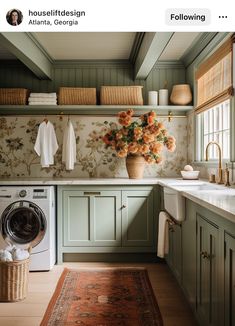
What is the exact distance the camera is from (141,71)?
4012 mm

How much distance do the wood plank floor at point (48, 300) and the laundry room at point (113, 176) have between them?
0.05 ft

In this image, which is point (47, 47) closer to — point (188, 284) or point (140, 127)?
point (140, 127)

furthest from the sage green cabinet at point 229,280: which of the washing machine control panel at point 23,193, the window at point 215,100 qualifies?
the washing machine control panel at point 23,193

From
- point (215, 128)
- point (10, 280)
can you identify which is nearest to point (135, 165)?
point (215, 128)

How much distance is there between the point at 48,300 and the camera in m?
2.75

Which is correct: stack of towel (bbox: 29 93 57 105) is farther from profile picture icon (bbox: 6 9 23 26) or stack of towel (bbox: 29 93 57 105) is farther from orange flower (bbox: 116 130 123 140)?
profile picture icon (bbox: 6 9 23 26)

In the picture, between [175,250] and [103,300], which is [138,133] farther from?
[103,300]

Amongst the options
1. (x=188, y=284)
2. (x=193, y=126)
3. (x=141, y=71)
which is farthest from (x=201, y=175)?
Answer: (x=188, y=284)

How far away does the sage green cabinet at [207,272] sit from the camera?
5.81 ft

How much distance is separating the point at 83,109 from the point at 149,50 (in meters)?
1.26

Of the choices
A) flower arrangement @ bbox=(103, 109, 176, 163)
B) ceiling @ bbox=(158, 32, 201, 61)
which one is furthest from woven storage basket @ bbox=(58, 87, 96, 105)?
ceiling @ bbox=(158, 32, 201, 61)

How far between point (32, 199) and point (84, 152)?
1.09 m

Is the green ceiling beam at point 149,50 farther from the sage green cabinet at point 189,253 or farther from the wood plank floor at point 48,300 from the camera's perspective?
the wood plank floor at point 48,300

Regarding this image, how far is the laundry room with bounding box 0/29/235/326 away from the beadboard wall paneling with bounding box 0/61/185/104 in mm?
12
